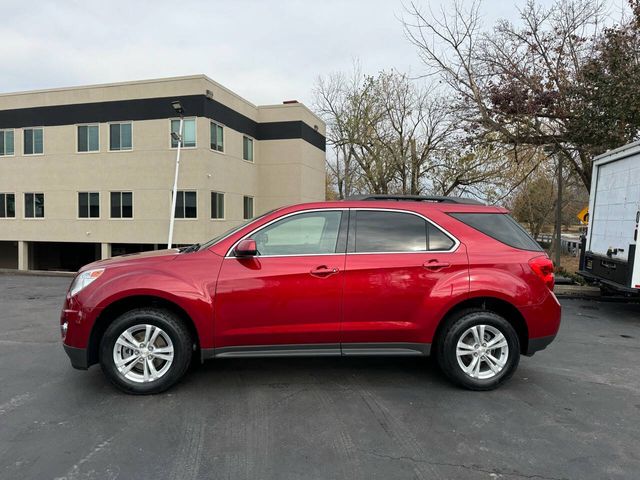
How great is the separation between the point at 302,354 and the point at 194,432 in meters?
1.12

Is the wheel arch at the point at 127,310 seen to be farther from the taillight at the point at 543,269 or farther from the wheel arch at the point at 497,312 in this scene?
the taillight at the point at 543,269

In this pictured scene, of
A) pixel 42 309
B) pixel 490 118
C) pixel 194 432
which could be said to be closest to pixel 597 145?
pixel 490 118

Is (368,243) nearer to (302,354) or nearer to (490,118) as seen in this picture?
(302,354)

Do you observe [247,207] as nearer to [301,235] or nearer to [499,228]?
[301,235]

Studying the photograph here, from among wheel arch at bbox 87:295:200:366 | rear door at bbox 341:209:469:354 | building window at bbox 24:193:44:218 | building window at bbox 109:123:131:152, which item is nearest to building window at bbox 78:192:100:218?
building window at bbox 24:193:44:218

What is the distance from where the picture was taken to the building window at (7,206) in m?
Answer: 22.2

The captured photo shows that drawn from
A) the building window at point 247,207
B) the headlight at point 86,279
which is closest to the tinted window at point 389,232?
the headlight at point 86,279

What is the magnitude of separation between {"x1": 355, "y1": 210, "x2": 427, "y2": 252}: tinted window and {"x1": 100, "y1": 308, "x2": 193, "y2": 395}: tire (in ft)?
5.89

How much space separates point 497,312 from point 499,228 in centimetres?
81

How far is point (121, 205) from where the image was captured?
20469 millimetres

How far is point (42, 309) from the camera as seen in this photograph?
8570 mm

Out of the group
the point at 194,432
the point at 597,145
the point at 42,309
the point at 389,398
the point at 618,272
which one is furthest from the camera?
the point at 597,145

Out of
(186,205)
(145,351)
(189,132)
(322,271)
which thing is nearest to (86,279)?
(145,351)

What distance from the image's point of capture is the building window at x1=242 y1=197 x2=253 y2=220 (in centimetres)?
2310
